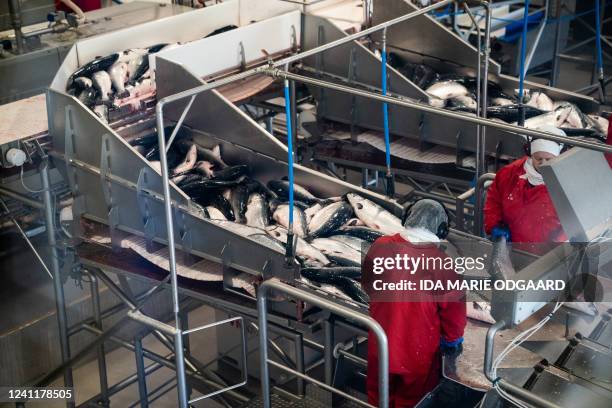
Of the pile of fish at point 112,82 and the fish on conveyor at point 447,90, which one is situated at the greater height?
the pile of fish at point 112,82

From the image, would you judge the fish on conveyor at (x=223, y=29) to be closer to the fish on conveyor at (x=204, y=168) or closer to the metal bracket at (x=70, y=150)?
the fish on conveyor at (x=204, y=168)

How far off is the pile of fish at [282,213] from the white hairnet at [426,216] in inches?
25.0

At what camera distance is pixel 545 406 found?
3480 millimetres

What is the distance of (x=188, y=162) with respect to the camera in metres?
5.98

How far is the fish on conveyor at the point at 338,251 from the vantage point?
5078 millimetres

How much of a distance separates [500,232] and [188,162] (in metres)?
2.01

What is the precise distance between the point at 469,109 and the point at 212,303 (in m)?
2.43

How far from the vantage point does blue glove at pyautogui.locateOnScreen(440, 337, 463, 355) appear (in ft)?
14.8

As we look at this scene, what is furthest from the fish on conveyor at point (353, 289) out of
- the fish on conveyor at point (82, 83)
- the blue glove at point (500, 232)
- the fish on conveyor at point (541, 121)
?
the fish on conveyor at point (82, 83)

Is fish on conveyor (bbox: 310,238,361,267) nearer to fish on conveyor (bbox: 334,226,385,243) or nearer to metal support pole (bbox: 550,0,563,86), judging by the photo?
fish on conveyor (bbox: 334,226,385,243)

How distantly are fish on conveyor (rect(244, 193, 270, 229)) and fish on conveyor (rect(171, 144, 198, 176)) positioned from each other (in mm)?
518

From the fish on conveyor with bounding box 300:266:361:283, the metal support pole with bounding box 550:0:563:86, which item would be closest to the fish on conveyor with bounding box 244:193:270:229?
the fish on conveyor with bounding box 300:266:361:283

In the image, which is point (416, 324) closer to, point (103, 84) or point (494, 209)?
point (494, 209)

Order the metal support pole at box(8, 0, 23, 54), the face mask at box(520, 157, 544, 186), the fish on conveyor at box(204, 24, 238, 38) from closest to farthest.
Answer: the face mask at box(520, 157, 544, 186), the metal support pole at box(8, 0, 23, 54), the fish on conveyor at box(204, 24, 238, 38)
